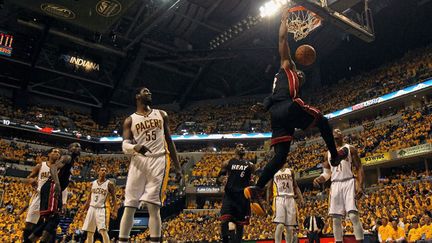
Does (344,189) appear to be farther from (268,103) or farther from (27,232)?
(27,232)

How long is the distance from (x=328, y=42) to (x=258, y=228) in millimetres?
21342

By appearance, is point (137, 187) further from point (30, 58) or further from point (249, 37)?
point (30, 58)

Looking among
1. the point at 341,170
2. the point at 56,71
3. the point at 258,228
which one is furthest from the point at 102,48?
the point at 341,170

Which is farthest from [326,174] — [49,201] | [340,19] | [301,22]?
[301,22]

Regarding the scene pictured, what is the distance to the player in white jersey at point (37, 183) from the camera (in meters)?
8.16

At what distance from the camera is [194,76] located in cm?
4466

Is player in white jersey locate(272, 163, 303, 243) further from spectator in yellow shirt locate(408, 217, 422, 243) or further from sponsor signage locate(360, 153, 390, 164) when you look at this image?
sponsor signage locate(360, 153, 390, 164)

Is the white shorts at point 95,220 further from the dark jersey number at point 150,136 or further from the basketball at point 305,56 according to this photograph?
the basketball at point 305,56

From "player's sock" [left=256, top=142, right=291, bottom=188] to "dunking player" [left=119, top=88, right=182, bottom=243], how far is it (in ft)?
4.55

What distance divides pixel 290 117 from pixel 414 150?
21.6 meters

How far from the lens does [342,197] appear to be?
24.8 ft

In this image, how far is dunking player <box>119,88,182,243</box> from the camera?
5453 millimetres

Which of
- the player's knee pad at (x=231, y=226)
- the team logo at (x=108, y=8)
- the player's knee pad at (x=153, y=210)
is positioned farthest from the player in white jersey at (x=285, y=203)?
the team logo at (x=108, y=8)

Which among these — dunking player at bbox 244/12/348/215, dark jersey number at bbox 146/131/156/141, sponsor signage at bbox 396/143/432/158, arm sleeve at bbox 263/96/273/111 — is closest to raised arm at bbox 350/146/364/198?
dunking player at bbox 244/12/348/215
